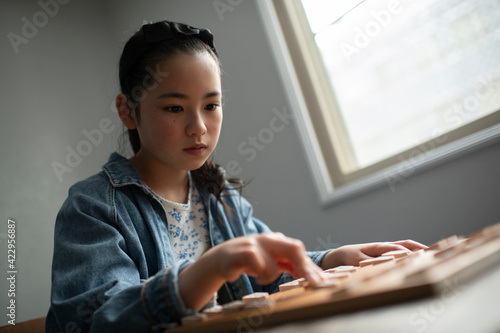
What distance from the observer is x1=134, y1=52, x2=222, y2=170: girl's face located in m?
0.90

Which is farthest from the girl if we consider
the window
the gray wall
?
the window

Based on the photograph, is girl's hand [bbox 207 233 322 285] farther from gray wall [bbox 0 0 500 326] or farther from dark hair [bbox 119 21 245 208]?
gray wall [bbox 0 0 500 326]

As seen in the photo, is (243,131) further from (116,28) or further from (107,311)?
(107,311)

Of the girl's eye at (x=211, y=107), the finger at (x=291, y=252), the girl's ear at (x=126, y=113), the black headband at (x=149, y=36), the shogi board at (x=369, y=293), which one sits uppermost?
the black headband at (x=149, y=36)

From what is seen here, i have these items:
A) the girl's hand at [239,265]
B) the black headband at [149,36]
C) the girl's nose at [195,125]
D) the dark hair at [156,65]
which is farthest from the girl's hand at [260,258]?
the black headband at [149,36]

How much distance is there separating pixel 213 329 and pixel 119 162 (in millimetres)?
637

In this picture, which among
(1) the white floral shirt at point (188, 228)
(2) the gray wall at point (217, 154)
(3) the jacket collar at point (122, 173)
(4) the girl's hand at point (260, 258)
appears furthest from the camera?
(2) the gray wall at point (217, 154)

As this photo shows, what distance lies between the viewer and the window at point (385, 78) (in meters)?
1.56

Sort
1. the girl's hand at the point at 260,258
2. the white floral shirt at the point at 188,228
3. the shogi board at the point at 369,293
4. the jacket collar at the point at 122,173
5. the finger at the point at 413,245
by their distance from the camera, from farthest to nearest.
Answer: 1. the white floral shirt at the point at 188,228
2. the jacket collar at the point at 122,173
3. the finger at the point at 413,245
4. the girl's hand at the point at 260,258
5. the shogi board at the point at 369,293

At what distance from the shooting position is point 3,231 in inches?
75.5

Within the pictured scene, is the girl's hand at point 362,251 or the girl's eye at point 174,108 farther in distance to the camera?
the girl's eye at point 174,108

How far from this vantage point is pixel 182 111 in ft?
2.98

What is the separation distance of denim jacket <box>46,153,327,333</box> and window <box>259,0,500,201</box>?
909mm

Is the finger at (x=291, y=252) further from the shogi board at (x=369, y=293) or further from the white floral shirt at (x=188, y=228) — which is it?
the white floral shirt at (x=188, y=228)
